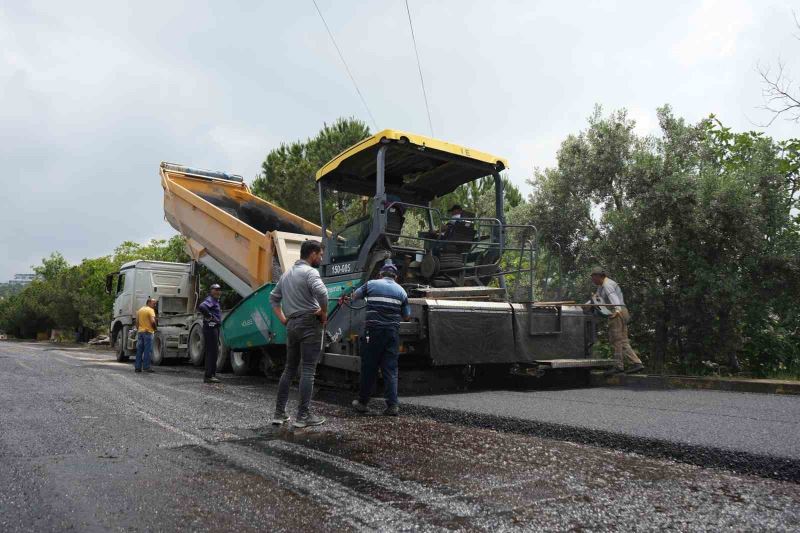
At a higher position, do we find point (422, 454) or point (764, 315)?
point (764, 315)

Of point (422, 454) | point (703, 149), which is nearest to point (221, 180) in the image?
point (703, 149)

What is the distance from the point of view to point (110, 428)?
481 centimetres

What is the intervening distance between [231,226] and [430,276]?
15.4ft

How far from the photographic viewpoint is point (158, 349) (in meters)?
13.0

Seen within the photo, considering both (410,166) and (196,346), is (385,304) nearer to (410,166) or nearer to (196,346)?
(410,166)

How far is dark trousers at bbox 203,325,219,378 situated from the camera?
884 centimetres

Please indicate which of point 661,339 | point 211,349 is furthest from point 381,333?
point 661,339

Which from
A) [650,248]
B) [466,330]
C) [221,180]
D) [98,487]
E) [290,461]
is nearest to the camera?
[98,487]

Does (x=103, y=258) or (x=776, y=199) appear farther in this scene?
(x=103, y=258)

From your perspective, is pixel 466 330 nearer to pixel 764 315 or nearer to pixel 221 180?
pixel 764 315

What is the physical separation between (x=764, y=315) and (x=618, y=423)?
472 centimetres

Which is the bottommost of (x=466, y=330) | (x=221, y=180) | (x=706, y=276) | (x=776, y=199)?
(x=466, y=330)

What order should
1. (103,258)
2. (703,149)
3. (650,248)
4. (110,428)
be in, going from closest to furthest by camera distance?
(110,428) → (650,248) → (703,149) → (103,258)

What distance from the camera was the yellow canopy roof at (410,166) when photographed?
7.16m
